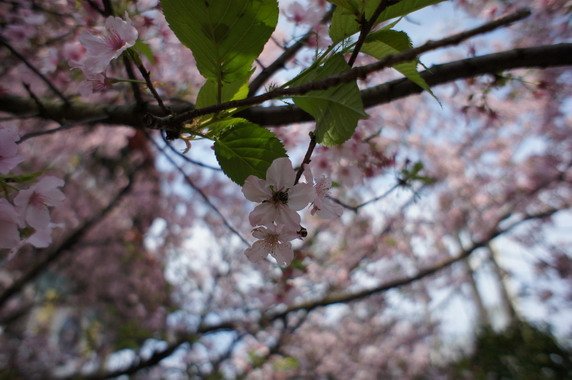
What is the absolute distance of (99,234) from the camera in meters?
7.17

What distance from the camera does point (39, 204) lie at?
0.96m

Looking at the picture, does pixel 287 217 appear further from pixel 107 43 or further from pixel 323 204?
pixel 107 43

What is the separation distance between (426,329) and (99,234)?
7.36 meters

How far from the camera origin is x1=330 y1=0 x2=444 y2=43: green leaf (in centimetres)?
74

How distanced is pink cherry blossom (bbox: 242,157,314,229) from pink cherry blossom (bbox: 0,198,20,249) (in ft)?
1.68

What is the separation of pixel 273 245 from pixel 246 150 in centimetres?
21

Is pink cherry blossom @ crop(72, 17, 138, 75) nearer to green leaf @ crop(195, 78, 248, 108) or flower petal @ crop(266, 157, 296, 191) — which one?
green leaf @ crop(195, 78, 248, 108)

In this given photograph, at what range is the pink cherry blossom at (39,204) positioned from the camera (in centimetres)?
92

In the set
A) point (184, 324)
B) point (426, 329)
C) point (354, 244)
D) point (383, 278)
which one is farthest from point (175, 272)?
point (426, 329)

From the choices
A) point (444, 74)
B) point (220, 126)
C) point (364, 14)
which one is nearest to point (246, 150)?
point (220, 126)

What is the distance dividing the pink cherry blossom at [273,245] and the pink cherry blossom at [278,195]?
1.5 inches

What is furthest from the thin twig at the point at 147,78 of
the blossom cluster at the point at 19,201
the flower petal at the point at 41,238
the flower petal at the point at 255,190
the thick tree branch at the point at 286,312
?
the thick tree branch at the point at 286,312

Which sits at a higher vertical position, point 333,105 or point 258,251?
point 333,105

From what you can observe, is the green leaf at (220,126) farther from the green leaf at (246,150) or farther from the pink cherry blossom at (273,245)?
the pink cherry blossom at (273,245)
